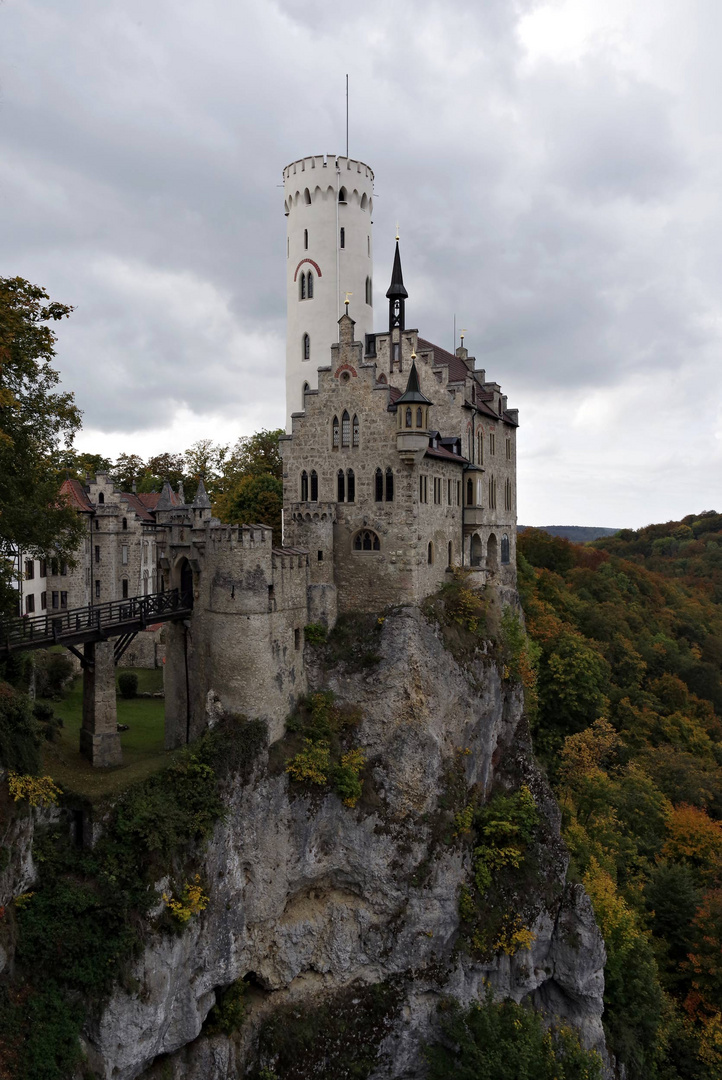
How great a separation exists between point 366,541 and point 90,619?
12.5 metres

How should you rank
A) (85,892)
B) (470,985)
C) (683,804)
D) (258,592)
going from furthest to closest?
(683,804) < (470,985) < (258,592) < (85,892)

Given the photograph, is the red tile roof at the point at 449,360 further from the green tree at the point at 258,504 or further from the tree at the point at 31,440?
the tree at the point at 31,440

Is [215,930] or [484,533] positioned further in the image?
[484,533]

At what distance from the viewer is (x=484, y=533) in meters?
43.7

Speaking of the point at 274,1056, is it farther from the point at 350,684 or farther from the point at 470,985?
the point at 350,684

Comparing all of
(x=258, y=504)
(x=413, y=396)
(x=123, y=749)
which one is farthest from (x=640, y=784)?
(x=123, y=749)

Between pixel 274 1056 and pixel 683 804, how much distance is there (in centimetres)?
3393

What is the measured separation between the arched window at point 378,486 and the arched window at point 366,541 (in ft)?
5.09

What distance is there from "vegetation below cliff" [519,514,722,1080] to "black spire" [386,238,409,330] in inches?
1007

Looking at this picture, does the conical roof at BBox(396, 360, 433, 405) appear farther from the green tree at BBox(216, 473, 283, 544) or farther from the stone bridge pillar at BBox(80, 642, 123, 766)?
the green tree at BBox(216, 473, 283, 544)

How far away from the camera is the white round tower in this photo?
40938mm

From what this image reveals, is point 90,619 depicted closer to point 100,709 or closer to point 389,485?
point 100,709

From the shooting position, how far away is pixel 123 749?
30172mm

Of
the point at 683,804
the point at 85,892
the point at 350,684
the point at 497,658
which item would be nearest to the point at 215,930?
the point at 85,892
